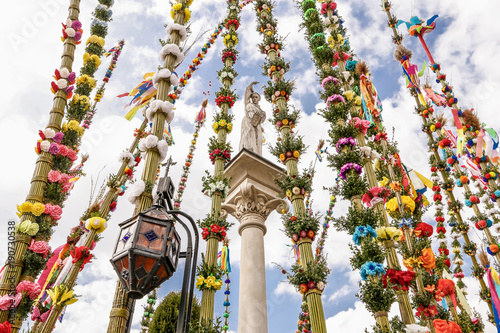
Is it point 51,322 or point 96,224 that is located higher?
point 96,224

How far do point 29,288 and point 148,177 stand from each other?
2882 mm

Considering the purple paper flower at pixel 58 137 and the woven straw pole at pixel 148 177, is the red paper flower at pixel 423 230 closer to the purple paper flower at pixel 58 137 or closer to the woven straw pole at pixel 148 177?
the woven straw pole at pixel 148 177

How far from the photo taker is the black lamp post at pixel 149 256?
3.07 m

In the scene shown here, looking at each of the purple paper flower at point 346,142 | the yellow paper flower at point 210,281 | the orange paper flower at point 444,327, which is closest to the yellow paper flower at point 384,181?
the purple paper flower at point 346,142

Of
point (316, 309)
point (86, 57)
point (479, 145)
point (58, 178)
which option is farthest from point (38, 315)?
point (479, 145)

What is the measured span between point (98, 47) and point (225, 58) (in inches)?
134

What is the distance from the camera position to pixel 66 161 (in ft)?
24.0

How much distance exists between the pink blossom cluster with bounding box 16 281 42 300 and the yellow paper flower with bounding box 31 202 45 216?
114cm

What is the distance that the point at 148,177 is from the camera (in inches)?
196

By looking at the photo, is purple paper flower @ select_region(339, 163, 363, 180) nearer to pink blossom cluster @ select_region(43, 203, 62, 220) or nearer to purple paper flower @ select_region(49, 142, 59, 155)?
pink blossom cluster @ select_region(43, 203, 62, 220)

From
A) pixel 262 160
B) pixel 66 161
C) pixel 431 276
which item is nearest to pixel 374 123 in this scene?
pixel 262 160

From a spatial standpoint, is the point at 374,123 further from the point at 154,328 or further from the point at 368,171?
the point at 154,328

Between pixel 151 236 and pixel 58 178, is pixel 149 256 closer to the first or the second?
pixel 151 236

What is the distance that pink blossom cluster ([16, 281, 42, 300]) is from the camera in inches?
229
